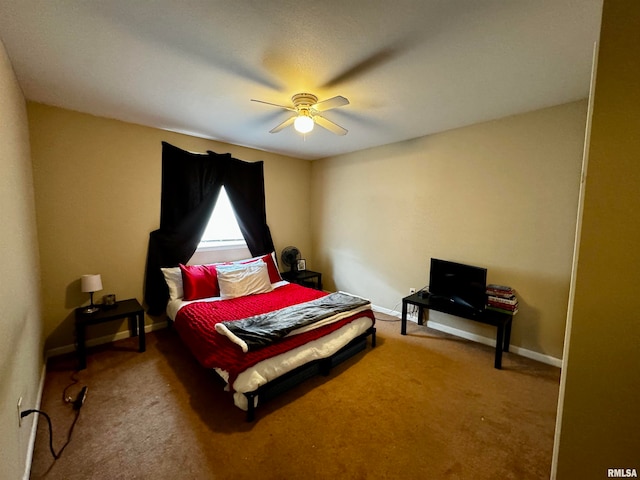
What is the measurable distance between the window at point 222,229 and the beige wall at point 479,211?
1741 millimetres

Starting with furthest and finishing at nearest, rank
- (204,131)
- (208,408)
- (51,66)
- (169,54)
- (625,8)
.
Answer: (204,131) → (208,408) → (51,66) → (169,54) → (625,8)

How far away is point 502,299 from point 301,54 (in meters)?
2.90

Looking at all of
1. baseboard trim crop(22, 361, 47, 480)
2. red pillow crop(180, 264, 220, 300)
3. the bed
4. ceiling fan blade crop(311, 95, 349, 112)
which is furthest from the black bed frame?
ceiling fan blade crop(311, 95, 349, 112)

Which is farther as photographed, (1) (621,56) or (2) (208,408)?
(2) (208,408)

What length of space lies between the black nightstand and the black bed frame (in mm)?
1722

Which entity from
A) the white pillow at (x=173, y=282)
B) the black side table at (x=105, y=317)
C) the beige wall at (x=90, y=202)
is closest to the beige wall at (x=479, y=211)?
the white pillow at (x=173, y=282)

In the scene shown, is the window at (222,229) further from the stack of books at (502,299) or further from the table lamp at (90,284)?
the stack of books at (502,299)

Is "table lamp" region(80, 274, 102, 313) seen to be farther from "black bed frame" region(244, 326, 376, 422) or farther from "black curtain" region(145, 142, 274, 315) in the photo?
"black bed frame" region(244, 326, 376, 422)

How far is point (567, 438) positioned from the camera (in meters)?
0.89

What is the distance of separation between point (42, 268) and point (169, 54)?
8.03 ft

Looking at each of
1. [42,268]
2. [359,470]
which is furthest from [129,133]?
[359,470]

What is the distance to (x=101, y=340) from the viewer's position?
2.85 metres

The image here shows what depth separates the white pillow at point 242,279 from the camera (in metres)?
3.15

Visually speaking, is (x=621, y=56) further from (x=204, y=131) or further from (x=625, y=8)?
(x=204, y=131)
